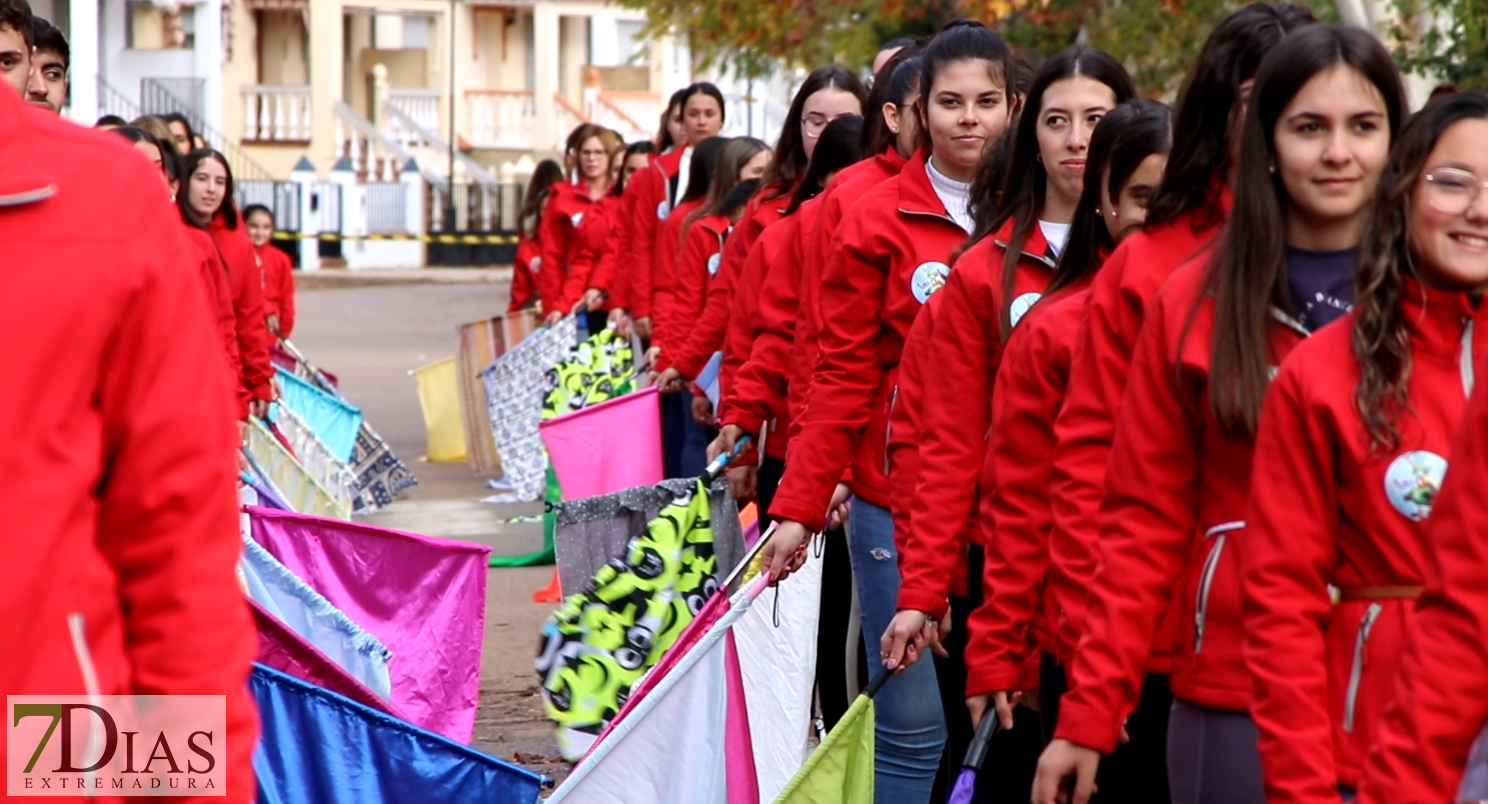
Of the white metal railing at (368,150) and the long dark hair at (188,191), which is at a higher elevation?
the long dark hair at (188,191)

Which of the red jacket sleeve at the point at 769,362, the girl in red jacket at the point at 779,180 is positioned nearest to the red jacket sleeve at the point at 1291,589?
the red jacket sleeve at the point at 769,362

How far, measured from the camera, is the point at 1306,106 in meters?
3.27

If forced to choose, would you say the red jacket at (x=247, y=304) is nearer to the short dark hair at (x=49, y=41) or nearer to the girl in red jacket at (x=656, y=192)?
the girl in red jacket at (x=656, y=192)

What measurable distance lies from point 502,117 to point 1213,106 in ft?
144

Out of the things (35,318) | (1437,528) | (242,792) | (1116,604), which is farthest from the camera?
(1116,604)

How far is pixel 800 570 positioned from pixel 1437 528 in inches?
114

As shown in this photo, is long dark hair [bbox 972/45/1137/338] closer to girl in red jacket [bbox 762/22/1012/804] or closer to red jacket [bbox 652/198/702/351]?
girl in red jacket [bbox 762/22/1012/804]

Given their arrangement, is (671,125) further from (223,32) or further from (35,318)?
(223,32)

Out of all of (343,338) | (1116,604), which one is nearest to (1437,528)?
(1116,604)

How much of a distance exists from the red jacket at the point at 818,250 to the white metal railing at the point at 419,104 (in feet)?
131

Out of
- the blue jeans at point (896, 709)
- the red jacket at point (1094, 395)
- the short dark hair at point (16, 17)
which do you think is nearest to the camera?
the red jacket at point (1094, 395)

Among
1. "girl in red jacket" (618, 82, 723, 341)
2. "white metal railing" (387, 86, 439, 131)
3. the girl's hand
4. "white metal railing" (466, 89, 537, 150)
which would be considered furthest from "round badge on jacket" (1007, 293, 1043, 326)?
"white metal railing" (466, 89, 537, 150)

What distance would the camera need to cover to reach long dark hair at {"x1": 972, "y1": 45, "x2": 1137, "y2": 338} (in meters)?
4.52

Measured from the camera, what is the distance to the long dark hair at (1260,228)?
125 inches
